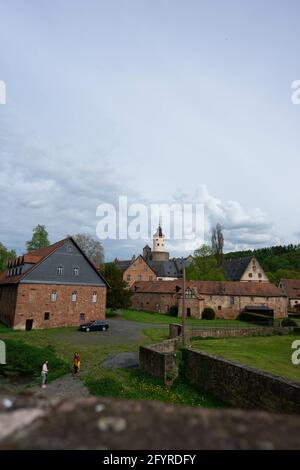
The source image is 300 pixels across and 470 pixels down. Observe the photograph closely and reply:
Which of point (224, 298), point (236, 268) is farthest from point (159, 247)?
point (224, 298)

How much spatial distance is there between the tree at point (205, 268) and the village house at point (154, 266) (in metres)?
3.89

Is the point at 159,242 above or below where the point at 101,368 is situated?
above

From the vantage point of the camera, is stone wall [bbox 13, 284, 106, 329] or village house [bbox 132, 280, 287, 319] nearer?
stone wall [bbox 13, 284, 106, 329]

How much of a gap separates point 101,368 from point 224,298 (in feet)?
125

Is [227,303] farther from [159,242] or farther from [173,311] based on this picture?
[159,242]

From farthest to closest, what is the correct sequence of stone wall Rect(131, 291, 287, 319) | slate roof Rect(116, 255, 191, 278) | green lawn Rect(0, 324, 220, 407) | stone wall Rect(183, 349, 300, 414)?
1. slate roof Rect(116, 255, 191, 278)
2. stone wall Rect(131, 291, 287, 319)
3. green lawn Rect(0, 324, 220, 407)
4. stone wall Rect(183, 349, 300, 414)

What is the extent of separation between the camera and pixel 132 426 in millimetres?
1434

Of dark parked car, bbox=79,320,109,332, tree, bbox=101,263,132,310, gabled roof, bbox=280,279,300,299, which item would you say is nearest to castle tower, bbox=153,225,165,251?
gabled roof, bbox=280,279,300,299

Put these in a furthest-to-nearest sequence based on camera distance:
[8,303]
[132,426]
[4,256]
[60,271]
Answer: [4,256]
[60,271]
[8,303]
[132,426]

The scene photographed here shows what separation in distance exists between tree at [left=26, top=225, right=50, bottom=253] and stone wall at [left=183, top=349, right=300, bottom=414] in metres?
51.8

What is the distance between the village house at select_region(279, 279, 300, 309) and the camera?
6912cm

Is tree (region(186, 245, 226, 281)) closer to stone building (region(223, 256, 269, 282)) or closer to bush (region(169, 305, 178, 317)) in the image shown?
stone building (region(223, 256, 269, 282))

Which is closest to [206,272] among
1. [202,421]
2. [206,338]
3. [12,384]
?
[206,338]
